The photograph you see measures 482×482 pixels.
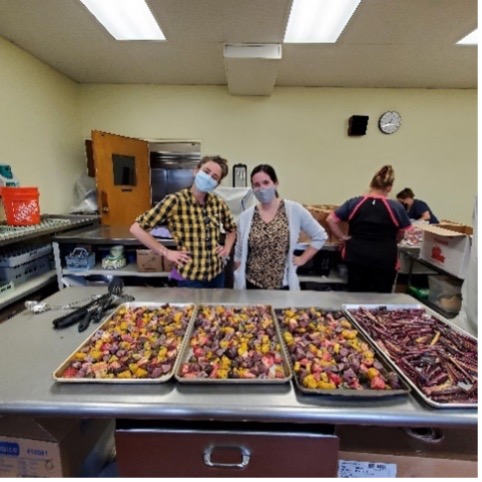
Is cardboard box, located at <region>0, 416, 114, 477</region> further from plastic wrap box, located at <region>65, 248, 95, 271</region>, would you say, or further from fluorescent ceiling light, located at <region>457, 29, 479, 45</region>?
fluorescent ceiling light, located at <region>457, 29, 479, 45</region>

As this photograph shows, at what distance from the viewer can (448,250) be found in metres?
2.22

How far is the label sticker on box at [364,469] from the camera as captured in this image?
0.89 meters

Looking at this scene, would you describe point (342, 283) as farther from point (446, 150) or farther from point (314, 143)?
point (446, 150)

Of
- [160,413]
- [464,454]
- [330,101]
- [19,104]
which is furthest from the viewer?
[330,101]

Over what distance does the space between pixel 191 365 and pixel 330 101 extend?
4.05m

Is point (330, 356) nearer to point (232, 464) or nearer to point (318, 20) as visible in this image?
point (232, 464)

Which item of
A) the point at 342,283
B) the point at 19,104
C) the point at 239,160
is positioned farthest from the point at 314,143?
the point at 19,104

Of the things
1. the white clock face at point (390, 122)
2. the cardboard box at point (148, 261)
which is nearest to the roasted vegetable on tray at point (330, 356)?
the cardboard box at point (148, 261)

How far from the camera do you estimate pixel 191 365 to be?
91 cm

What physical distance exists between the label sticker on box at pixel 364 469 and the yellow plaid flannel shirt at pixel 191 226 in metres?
1.14

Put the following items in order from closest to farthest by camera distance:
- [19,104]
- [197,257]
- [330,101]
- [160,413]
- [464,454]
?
[160,413] < [464,454] < [197,257] < [19,104] < [330,101]

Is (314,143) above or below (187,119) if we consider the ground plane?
below

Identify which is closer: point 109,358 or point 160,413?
point 160,413

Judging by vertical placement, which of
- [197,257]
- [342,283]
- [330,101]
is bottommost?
[342,283]
